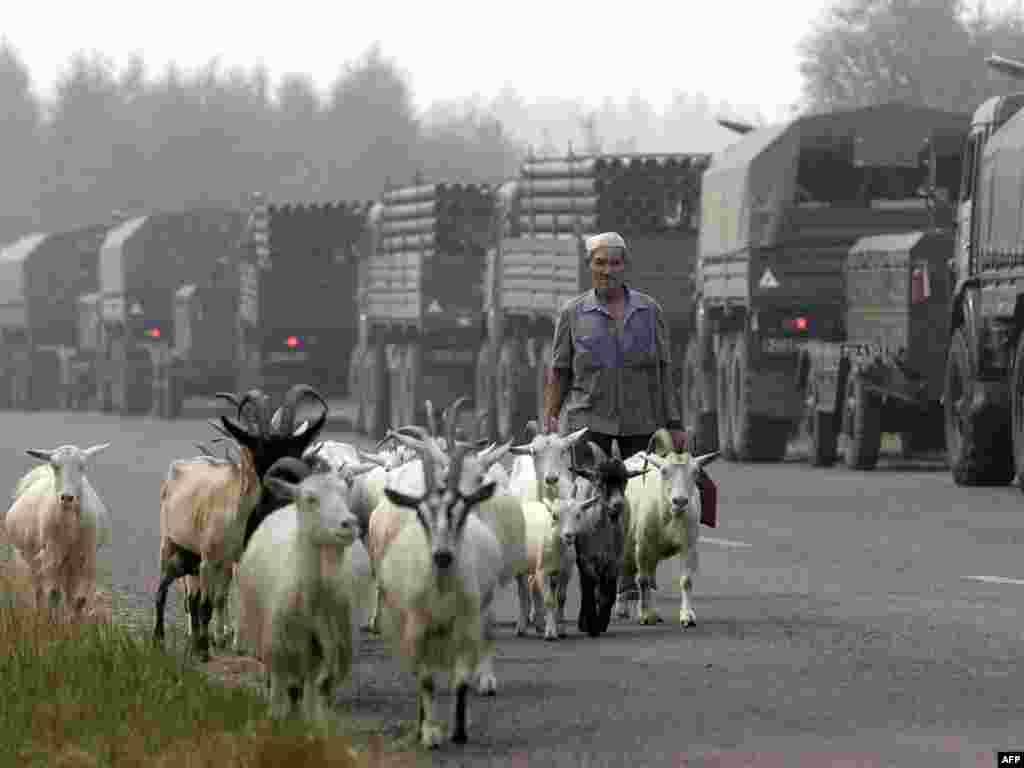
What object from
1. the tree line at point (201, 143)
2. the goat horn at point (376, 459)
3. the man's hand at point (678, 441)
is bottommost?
the goat horn at point (376, 459)

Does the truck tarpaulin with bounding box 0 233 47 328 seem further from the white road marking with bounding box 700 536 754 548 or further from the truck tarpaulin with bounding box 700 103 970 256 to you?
the white road marking with bounding box 700 536 754 548

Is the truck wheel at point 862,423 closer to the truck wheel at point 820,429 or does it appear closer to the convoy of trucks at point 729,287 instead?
the convoy of trucks at point 729,287

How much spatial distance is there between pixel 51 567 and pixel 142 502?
1265 cm

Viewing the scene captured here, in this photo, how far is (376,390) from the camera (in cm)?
4403

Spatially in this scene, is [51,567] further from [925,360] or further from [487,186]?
[487,186]

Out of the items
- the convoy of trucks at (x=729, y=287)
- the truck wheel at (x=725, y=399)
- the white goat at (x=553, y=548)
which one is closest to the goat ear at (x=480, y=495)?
the white goat at (x=553, y=548)

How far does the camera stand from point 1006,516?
2394cm

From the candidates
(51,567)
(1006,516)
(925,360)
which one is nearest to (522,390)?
(925,360)

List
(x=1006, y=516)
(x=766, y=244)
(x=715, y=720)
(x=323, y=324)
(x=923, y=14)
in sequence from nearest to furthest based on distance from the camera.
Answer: (x=715, y=720)
(x=1006, y=516)
(x=766, y=244)
(x=323, y=324)
(x=923, y=14)

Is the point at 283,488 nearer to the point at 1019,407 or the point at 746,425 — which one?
the point at 1019,407

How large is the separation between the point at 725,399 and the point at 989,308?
8.54 m

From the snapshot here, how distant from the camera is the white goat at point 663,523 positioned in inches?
611

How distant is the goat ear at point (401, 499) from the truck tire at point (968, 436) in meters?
16.7

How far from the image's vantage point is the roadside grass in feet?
33.3
